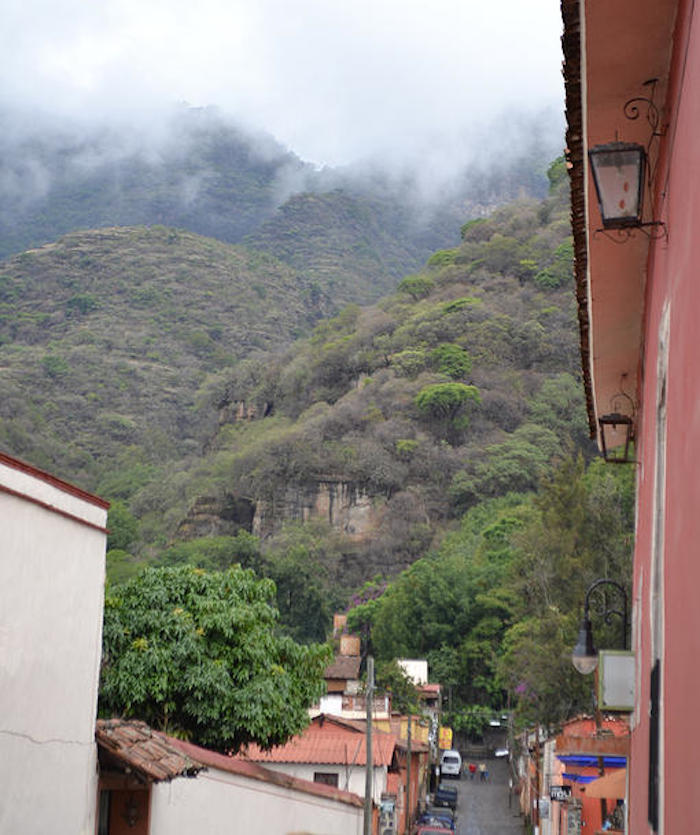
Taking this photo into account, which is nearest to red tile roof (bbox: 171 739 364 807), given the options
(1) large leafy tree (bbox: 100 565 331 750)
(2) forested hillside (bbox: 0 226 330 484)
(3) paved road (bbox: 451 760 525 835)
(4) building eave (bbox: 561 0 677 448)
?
(1) large leafy tree (bbox: 100 565 331 750)

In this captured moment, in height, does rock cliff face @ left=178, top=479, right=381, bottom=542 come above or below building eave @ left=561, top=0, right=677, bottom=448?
above

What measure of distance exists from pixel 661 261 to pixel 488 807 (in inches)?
1544

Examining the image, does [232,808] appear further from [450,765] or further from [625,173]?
[450,765]

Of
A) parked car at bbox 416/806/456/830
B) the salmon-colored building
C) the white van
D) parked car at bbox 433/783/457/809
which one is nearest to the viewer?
the salmon-colored building

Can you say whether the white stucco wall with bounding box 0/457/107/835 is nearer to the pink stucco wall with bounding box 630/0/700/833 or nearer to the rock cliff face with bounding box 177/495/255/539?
the pink stucco wall with bounding box 630/0/700/833

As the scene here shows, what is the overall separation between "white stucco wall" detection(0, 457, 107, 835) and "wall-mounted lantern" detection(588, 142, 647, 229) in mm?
4223

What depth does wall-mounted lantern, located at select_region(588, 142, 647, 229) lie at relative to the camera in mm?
5023

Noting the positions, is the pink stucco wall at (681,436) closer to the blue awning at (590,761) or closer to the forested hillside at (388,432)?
the blue awning at (590,761)

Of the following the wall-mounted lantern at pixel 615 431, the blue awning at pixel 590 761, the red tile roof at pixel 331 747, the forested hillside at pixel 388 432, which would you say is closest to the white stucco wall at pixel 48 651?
the wall-mounted lantern at pixel 615 431

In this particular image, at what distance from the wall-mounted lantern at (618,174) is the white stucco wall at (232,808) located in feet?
23.9

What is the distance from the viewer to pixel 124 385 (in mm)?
130000

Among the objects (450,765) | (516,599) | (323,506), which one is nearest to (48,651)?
(516,599)

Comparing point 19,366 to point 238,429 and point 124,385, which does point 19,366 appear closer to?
point 124,385

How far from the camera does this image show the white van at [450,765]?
4956 cm
